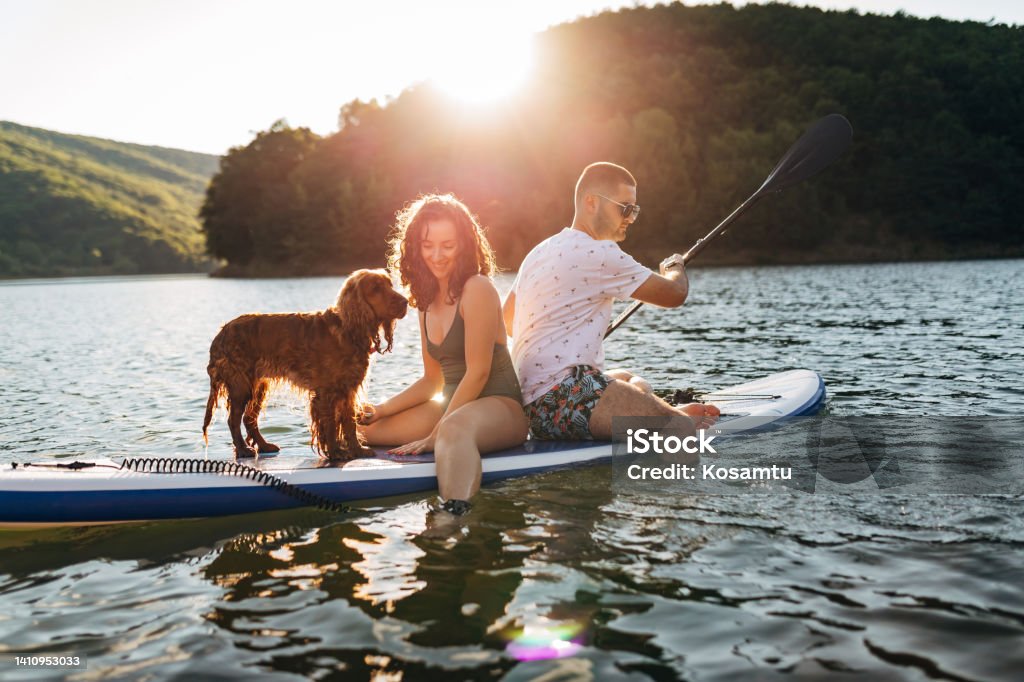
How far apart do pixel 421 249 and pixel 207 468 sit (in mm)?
1810

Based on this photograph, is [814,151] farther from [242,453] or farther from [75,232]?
[75,232]

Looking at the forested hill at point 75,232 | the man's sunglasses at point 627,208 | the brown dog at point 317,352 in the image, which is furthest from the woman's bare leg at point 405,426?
the forested hill at point 75,232

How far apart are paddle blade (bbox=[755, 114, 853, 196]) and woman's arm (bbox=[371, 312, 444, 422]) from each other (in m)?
3.49

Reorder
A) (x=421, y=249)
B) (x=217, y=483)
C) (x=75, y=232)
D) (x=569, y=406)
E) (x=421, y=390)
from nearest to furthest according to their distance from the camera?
(x=217, y=483) → (x=421, y=249) → (x=569, y=406) → (x=421, y=390) → (x=75, y=232)

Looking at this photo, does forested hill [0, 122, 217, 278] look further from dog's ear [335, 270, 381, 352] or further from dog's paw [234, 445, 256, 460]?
dog's ear [335, 270, 381, 352]

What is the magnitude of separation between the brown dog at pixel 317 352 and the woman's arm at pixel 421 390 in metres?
0.35

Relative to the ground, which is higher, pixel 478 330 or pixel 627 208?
pixel 627 208

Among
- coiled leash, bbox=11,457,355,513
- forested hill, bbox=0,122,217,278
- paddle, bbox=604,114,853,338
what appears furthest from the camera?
forested hill, bbox=0,122,217,278

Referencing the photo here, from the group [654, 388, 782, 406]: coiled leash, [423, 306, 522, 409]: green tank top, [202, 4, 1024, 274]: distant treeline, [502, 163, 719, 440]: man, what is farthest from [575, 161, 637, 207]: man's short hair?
[202, 4, 1024, 274]: distant treeline

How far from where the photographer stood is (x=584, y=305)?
16.5 ft

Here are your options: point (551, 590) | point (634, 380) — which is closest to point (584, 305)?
point (634, 380)

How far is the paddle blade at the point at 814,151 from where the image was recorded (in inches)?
281

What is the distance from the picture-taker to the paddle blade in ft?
23.4

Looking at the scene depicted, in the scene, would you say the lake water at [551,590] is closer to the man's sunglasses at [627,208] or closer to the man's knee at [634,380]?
the man's knee at [634,380]
